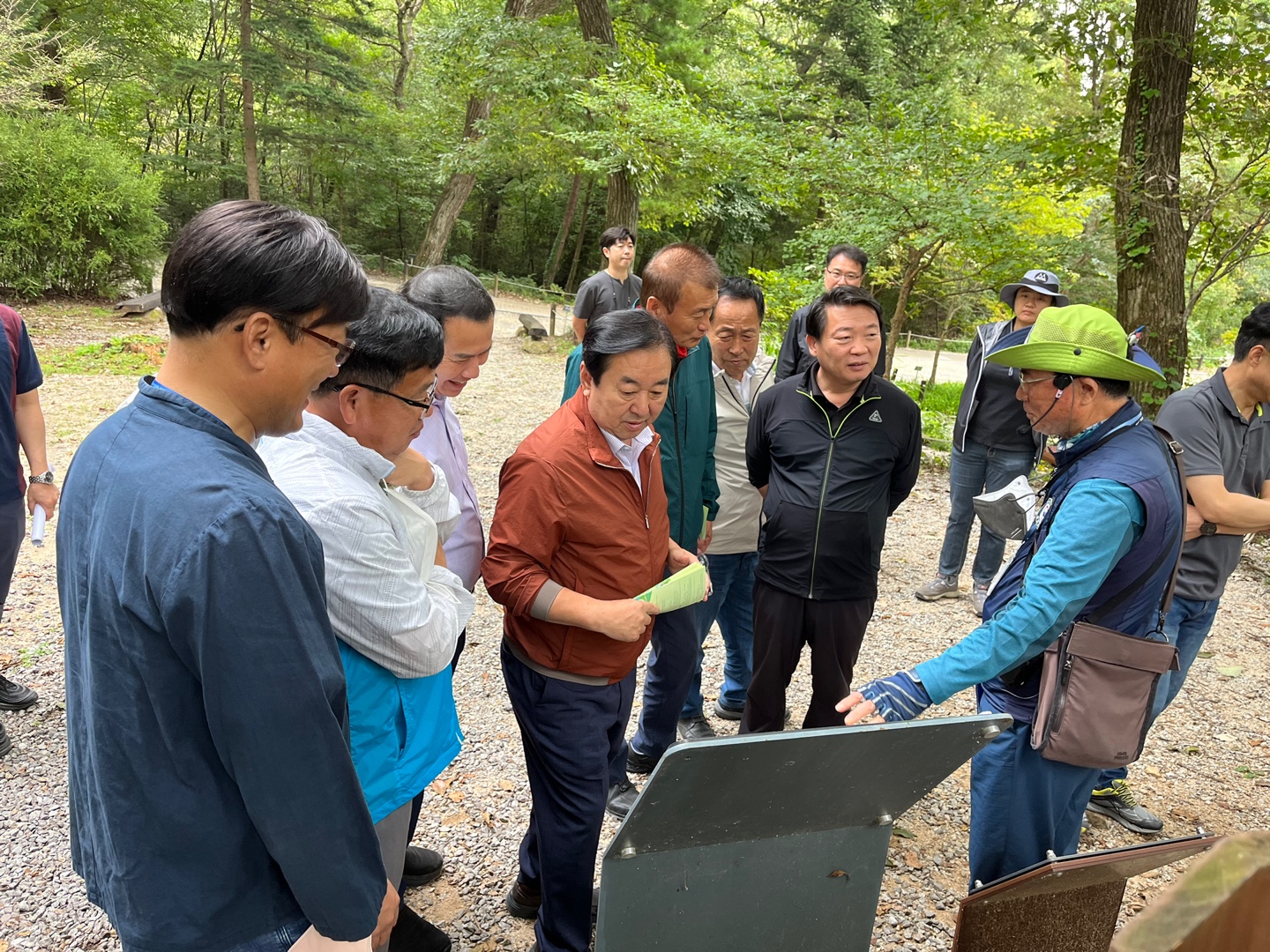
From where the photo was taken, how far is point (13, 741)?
3.71 meters

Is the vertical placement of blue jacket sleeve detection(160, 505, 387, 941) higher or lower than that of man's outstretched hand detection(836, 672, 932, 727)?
higher

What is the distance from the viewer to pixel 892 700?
2.17 metres

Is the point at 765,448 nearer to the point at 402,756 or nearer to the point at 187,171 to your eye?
the point at 402,756

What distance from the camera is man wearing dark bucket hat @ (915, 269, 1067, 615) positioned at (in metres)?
5.41

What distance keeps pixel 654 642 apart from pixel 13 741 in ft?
9.40

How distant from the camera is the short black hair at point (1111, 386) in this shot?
2293 mm

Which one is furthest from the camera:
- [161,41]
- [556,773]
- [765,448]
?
[161,41]

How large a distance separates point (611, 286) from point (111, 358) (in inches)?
313

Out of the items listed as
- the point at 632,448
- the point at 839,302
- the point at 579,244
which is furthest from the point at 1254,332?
the point at 579,244

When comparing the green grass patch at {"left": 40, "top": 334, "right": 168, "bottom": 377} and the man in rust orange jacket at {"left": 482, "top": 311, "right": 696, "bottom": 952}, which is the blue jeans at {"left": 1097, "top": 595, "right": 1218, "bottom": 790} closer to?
the man in rust orange jacket at {"left": 482, "top": 311, "right": 696, "bottom": 952}

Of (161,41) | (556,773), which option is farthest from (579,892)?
(161,41)

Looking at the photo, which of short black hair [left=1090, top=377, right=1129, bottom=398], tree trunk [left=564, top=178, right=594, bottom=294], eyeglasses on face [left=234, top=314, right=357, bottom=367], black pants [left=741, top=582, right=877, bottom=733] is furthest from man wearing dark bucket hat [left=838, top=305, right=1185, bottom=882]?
tree trunk [left=564, top=178, right=594, bottom=294]

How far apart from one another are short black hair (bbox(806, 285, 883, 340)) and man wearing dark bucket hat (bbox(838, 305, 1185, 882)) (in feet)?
2.80

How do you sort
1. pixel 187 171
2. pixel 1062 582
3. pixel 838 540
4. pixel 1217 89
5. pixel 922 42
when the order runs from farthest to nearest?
pixel 187 171, pixel 922 42, pixel 1217 89, pixel 838 540, pixel 1062 582
